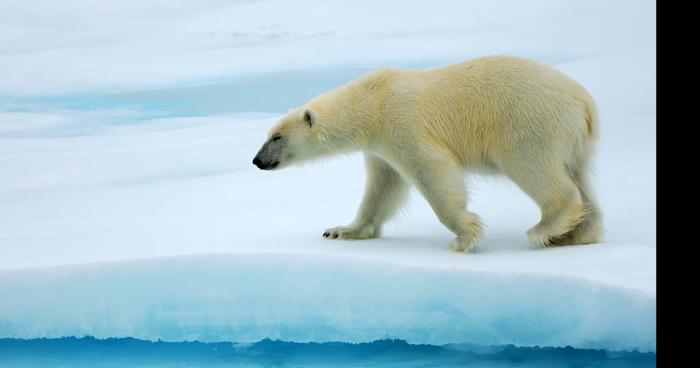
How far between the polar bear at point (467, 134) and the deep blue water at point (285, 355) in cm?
55

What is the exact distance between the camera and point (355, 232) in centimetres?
402

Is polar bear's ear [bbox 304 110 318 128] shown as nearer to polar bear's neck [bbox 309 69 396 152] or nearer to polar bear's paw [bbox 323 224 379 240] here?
polar bear's neck [bbox 309 69 396 152]

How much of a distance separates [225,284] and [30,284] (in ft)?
2.67

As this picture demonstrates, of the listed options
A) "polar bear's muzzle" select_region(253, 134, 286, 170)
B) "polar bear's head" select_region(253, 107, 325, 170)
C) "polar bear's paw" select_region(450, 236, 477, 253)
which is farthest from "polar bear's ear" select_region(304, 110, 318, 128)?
"polar bear's paw" select_region(450, 236, 477, 253)

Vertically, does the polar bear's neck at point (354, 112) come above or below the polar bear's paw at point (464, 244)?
above

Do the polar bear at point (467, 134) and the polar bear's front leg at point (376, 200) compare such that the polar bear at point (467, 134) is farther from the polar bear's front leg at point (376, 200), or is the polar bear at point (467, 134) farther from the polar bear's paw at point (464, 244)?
the polar bear's front leg at point (376, 200)

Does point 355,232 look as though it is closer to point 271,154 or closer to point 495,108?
point 271,154

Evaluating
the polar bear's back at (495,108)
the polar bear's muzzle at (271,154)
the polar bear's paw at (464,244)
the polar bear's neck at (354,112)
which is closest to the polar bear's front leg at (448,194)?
the polar bear's paw at (464,244)

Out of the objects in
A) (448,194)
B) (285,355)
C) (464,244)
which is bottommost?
(285,355)

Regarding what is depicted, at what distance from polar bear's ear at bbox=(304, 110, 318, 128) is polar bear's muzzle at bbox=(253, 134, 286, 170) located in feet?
0.44

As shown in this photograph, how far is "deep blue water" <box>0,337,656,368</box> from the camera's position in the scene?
3193 mm

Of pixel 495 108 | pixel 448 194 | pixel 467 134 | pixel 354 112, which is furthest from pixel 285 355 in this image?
pixel 495 108

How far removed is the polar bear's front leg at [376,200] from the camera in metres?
3.98

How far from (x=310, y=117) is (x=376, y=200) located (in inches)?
19.9
